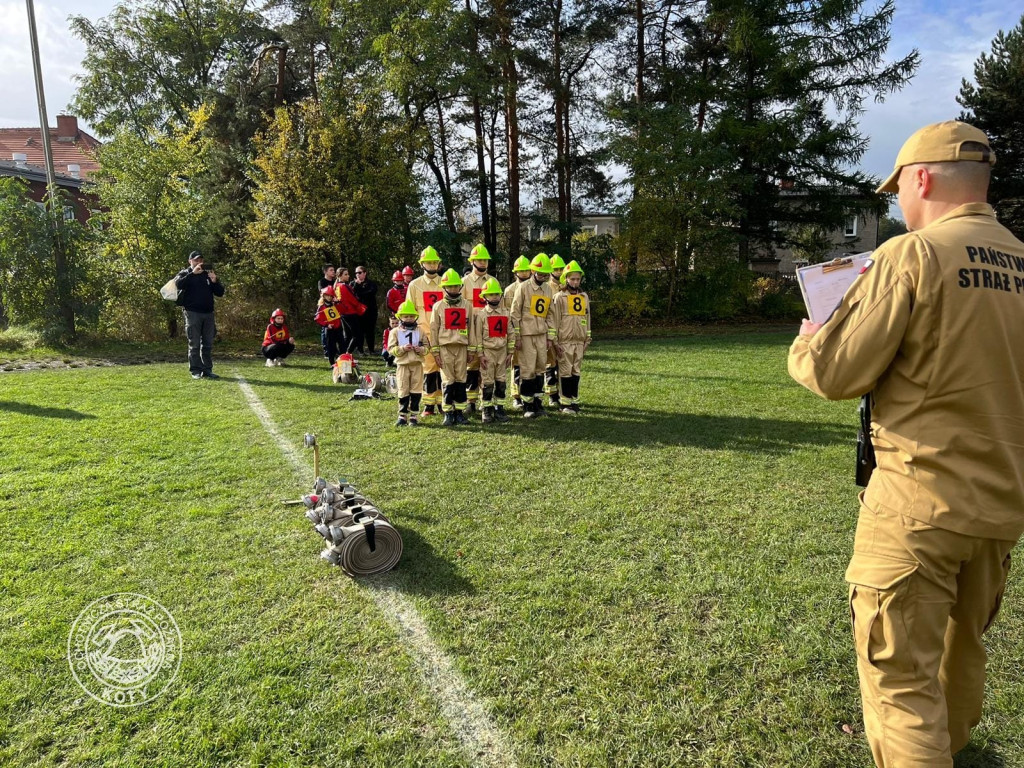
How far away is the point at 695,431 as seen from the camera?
827 cm

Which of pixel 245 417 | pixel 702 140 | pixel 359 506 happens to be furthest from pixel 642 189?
pixel 359 506

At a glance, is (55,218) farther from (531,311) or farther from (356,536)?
(356,536)

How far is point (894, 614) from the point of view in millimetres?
2127

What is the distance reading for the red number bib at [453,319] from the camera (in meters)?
8.76

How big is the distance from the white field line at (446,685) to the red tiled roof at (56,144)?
4911 cm

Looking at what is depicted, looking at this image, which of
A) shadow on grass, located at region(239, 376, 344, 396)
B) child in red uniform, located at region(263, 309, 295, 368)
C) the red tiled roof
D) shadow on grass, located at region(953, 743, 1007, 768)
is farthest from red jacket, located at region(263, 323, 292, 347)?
the red tiled roof

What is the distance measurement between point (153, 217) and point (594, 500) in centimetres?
1739

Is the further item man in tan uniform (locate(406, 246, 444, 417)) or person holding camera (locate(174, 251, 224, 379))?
person holding camera (locate(174, 251, 224, 379))

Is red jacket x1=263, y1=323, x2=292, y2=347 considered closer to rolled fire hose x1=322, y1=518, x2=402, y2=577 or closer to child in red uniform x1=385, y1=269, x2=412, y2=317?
child in red uniform x1=385, y1=269, x2=412, y2=317

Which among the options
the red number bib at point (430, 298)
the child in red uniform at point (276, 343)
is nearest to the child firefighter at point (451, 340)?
the red number bib at point (430, 298)

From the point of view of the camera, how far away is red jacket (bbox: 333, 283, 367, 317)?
13.8 meters

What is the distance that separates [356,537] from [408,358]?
5041 millimetres

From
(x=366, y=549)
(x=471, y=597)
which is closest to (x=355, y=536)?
(x=366, y=549)

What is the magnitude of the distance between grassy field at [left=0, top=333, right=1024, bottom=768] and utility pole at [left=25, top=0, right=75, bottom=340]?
10.7m
